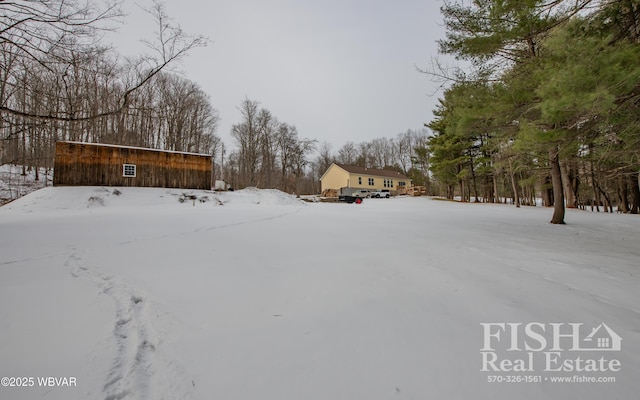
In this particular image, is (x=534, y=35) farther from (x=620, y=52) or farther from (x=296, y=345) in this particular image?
(x=296, y=345)

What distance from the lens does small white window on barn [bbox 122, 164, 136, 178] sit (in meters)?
15.2

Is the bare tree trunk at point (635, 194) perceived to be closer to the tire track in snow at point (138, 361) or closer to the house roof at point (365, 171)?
the tire track in snow at point (138, 361)

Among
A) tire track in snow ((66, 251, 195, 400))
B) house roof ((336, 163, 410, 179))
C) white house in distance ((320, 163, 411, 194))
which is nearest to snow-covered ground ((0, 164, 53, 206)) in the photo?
tire track in snow ((66, 251, 195, 400))

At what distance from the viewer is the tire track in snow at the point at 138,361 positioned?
4.11ft

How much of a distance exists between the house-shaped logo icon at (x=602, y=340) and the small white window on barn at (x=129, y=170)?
19793 millimetres

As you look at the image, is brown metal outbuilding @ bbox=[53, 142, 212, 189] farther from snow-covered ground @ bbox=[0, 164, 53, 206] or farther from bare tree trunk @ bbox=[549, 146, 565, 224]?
bare tree trunk @ bbox=[549, 146, 565, 224]

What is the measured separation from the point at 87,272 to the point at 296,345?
2.80m

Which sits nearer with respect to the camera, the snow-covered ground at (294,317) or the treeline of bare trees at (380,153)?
the snow-covered ground at (294,317)

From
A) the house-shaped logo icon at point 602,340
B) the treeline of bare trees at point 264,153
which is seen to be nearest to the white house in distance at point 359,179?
the treeline of bare trees at point 264,153

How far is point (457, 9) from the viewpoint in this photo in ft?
21.1

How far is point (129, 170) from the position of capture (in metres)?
15.4

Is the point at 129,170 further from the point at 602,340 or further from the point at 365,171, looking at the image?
the point at 365,171

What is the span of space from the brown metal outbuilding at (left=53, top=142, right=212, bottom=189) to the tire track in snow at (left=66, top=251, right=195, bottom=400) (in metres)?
16.7

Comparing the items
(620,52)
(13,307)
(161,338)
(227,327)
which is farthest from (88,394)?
(620,52)
